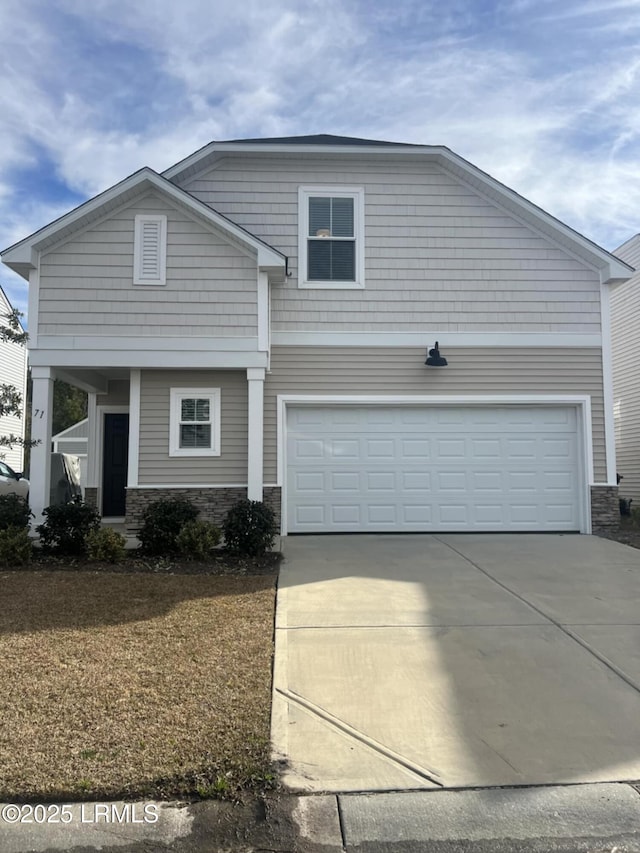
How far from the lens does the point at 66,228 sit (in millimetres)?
9211

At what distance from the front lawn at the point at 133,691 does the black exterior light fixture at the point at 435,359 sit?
214 inches

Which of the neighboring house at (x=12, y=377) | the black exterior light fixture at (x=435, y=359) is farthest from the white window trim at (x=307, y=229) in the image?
the neighboring house at (x=12, y=377)

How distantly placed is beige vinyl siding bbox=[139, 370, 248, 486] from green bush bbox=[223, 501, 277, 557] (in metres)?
1.40

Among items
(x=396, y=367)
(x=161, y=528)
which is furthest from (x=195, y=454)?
(x=396, y=367)

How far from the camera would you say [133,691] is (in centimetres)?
392

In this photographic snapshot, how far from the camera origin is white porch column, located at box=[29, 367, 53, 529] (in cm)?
896

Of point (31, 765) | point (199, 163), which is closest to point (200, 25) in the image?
point (199, 163)

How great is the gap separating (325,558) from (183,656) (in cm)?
388

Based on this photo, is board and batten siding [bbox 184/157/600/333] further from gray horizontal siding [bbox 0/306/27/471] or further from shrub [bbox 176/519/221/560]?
gray horizontal siding [bbox 0/306/27/471]

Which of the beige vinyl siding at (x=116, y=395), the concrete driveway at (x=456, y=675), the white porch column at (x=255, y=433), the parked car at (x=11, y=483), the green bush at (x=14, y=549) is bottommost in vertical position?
the concrete driveway at (x=456, y=675)

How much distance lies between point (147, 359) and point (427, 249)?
520 cm

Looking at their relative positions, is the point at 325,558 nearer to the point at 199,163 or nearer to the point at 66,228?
the point at 66,228

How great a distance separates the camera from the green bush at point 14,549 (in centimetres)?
769

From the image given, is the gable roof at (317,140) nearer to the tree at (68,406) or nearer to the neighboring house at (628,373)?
the neighboring house at (628,373)
